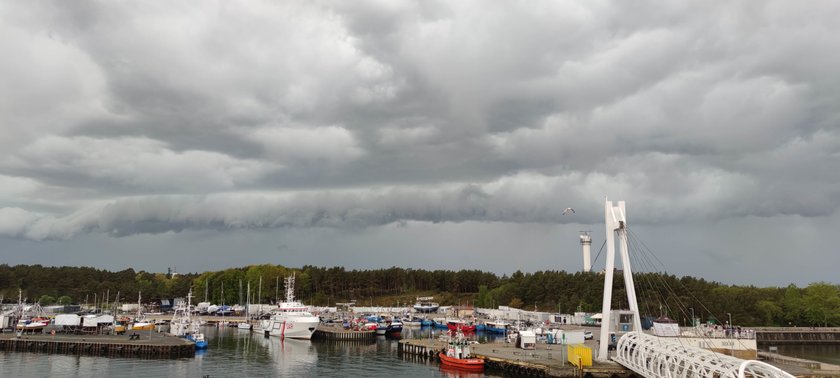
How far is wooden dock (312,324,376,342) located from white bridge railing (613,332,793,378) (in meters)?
60.0

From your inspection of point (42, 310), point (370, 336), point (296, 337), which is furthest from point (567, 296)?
point (42, 310)

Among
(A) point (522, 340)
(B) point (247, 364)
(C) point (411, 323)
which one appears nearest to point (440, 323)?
(C) point (411, 323)

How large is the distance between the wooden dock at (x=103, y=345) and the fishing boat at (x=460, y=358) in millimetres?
37957

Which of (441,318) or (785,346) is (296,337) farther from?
(785,346)

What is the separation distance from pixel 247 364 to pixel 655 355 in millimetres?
51960

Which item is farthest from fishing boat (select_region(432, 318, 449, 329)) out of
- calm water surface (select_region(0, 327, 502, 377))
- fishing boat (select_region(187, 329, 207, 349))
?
fishing boat (select_region(187, 329, 207, 349))

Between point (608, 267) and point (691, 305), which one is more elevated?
point (608, 267)

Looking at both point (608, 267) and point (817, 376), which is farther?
point (608, 267)

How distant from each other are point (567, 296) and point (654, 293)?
2481cm

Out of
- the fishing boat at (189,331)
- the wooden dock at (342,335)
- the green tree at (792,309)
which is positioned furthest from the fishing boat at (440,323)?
the green tree at (792,309)

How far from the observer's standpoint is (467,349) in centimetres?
7162

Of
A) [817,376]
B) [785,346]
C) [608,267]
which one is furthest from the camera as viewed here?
[785,346]

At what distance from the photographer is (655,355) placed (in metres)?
48.8

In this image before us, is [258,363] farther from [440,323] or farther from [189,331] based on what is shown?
Answer: [440,323]
